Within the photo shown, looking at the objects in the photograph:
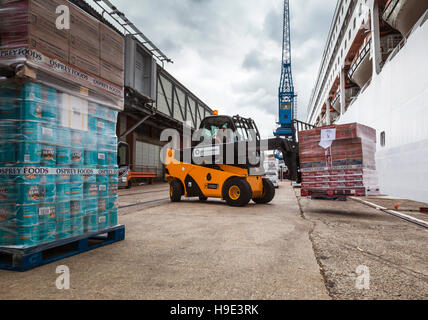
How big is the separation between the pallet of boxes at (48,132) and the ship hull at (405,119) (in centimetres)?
943

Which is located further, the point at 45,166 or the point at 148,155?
the point at 148,155

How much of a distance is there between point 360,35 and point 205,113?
24.0m

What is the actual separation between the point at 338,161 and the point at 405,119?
574 centimetres

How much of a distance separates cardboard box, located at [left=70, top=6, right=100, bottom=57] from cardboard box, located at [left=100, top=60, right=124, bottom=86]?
0.17 metres

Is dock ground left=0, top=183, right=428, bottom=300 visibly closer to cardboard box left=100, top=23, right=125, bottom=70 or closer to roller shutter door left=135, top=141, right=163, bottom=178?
cardboard box left=100, top=23, right=125, bottom=70

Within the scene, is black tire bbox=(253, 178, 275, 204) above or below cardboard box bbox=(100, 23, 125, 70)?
below

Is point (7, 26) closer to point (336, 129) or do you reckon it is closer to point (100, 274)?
point (100, 274)

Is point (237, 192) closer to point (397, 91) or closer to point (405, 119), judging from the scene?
point (405, 119)

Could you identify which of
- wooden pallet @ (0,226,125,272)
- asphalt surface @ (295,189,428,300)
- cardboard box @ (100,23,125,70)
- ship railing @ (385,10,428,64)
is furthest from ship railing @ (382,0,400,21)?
wooden pallet @ (0,226,125,272)

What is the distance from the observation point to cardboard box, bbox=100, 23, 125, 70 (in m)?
3.40

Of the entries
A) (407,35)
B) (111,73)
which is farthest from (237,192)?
(407,35)

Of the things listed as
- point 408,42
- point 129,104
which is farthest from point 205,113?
point 408,42

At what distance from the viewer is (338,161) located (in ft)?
20.4
